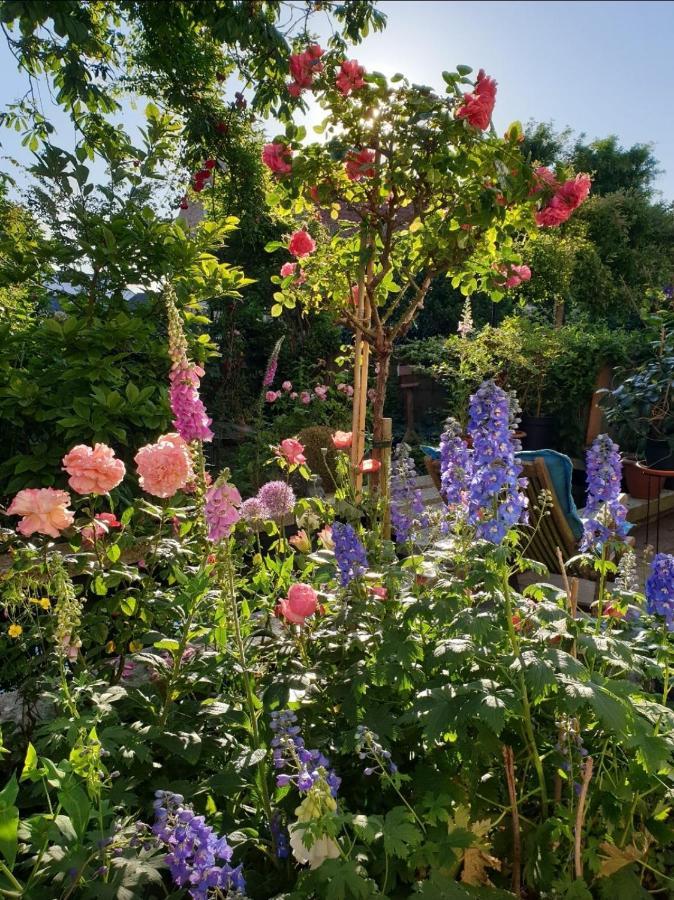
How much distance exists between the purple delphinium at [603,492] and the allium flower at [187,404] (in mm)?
850

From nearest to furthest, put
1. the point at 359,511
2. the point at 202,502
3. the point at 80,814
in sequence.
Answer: the point at 80,814
the point at 202,502
the point at 359,511

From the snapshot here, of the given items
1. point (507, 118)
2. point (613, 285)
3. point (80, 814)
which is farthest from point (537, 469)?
point (613, 285)

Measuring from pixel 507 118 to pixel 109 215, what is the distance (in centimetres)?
165

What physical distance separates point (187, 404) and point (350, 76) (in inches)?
50.5

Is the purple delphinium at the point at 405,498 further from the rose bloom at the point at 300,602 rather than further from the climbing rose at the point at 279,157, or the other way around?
the climbing rose at the point at 279,157

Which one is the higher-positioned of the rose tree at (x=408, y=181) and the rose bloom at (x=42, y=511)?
the rose tree at (x=408, y=181)

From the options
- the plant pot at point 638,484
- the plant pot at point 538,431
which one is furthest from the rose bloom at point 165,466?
the plant pot at point 538,431

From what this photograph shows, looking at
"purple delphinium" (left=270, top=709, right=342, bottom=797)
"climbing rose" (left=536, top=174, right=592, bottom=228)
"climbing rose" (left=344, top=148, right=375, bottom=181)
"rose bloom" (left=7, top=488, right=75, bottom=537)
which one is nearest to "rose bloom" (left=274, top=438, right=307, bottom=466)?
"rose bloom" (left=7, top=488, right=75, bottom=537)

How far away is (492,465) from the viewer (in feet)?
4.56

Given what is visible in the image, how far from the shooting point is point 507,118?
6.86 ft

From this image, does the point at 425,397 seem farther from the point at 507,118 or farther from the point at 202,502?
the point at 202,502

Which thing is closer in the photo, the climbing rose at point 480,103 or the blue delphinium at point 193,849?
the blue delphinium at point 193,849

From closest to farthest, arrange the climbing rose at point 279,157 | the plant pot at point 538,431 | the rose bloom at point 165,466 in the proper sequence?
the rose bloom at point 165,466, the climbing rose at point 279,157, the plant pot at point 538,431

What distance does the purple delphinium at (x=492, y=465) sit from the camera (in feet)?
4.52
